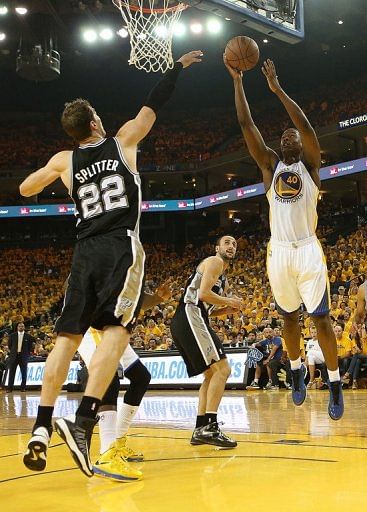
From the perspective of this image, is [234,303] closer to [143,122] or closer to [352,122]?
[143,122]

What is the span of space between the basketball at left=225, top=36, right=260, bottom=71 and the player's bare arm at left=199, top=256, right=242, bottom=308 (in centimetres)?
180

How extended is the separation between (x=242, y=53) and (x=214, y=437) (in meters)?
3.39

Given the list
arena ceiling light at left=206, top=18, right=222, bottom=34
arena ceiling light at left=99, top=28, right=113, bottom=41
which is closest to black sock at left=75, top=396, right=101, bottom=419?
arena ceiling light at left=206, top=18, right=222, bottom=34

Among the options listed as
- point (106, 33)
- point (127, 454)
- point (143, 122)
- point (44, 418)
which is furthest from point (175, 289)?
point (44, 418)

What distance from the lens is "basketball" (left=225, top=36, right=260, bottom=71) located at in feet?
18.8

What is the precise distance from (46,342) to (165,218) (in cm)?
1406

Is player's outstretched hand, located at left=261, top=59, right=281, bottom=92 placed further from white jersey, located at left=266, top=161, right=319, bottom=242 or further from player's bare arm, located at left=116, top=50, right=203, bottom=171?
player's bare arm, located at left=116, top=50, right=203, bottom=171

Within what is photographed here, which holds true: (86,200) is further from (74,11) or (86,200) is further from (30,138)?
(30,138)

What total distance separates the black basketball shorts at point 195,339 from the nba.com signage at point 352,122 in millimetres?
20469

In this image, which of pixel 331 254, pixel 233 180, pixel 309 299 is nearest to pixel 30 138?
pixel 233 180

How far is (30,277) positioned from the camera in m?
30.4

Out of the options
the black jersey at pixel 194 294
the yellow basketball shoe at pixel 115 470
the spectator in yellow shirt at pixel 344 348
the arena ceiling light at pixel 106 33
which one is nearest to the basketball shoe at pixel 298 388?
the black jersey at pixel 194 294

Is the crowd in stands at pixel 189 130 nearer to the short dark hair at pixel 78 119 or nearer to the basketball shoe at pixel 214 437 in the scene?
the basketball shoe at pixel 214 437

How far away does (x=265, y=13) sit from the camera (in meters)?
11.0
